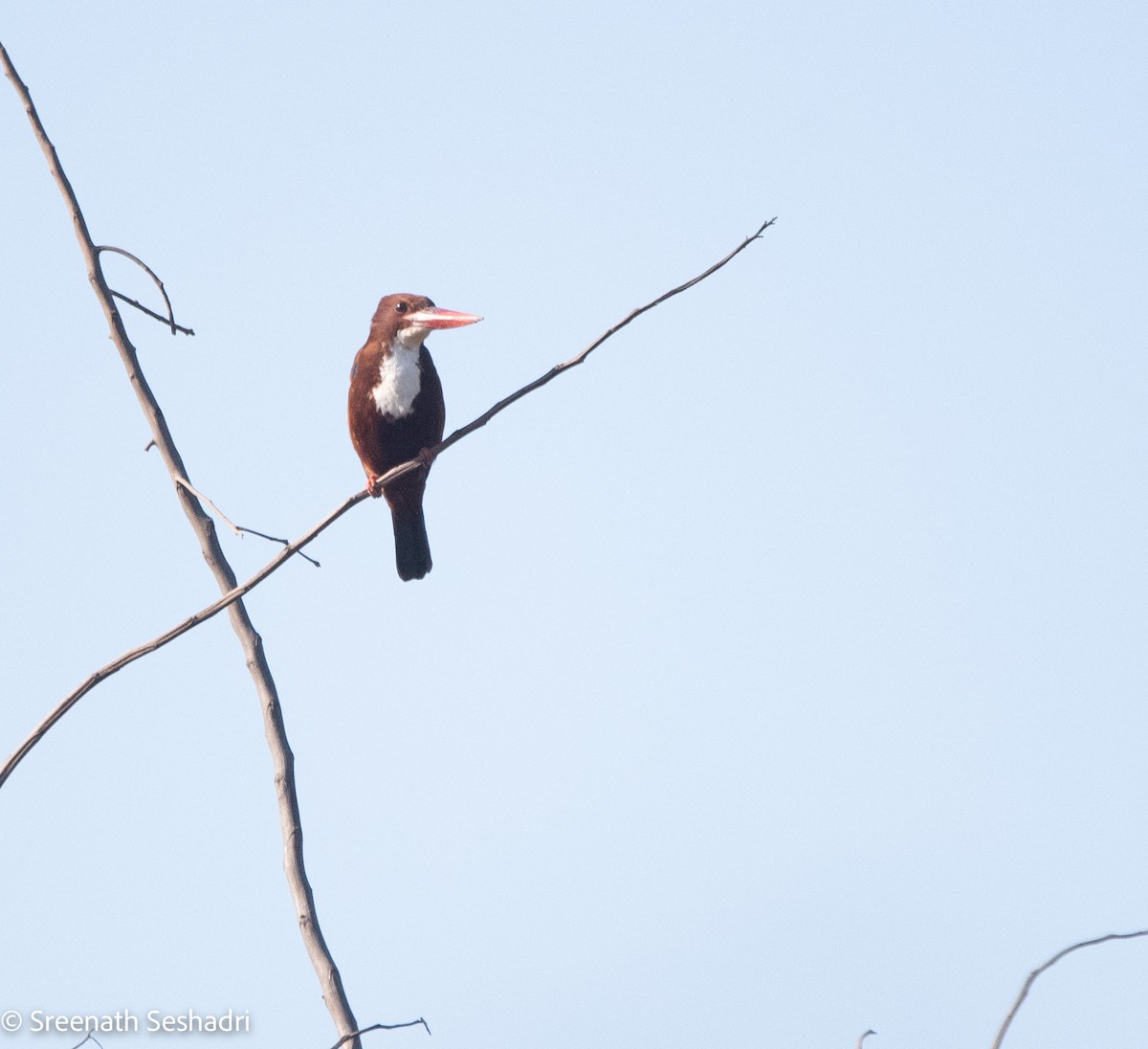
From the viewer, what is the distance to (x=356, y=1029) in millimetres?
2045

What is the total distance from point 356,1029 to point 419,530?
3900 mm

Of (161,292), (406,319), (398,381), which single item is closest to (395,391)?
(398,381)

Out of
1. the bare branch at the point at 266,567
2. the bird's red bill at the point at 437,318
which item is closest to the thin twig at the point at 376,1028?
the bare branch at the point at 266,567

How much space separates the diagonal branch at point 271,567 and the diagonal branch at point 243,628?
0.21 feet

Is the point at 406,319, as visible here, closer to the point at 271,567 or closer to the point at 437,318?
the point at 437,318

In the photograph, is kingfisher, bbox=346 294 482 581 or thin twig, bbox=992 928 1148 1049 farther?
kingfisher, bbox=346 294 482 581

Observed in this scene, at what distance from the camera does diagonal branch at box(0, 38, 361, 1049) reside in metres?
2.16

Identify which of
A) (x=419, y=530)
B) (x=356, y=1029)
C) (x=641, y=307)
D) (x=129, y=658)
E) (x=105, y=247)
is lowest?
(x=356, y=1029)

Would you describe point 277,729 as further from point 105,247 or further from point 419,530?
point 419,530

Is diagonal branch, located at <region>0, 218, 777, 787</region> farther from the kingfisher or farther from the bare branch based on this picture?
the kingfisher

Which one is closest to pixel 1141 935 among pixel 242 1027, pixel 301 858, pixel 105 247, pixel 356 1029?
pixel 356 1029

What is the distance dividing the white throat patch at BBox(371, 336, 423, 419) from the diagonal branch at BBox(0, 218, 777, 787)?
2.27m

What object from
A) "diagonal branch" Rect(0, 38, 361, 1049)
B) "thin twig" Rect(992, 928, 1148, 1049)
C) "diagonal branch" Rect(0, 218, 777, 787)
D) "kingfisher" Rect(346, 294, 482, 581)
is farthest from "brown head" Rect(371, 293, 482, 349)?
"thin twig" Rect(992, 928, 1148, 1049)

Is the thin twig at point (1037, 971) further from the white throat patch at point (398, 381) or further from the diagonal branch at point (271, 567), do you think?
the white throat patch at point (398, 381)
